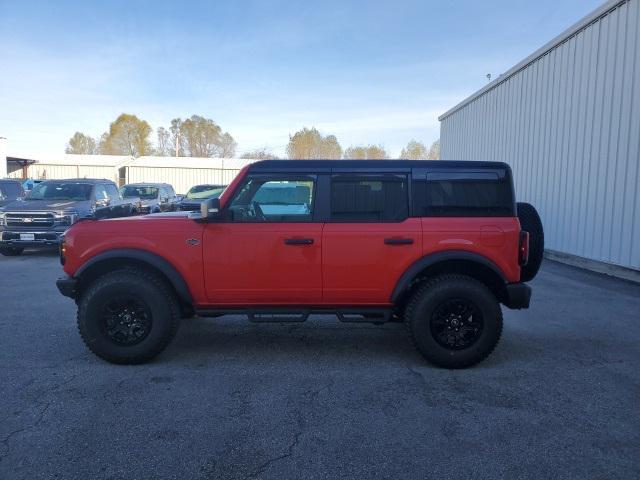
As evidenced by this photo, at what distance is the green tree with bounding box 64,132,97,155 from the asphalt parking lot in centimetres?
8912

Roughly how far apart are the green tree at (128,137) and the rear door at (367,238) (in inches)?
3031

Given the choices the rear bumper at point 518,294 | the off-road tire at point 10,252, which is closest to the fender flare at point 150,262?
the rear bumper at point 518,294

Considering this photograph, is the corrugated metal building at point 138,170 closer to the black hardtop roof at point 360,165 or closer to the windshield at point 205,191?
the windshield at point 205,191

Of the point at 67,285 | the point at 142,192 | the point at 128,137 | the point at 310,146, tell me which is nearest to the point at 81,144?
the point at 128,137

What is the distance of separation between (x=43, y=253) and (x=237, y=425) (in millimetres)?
11363

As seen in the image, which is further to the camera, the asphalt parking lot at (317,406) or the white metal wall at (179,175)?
the white metal wall at (179,175)

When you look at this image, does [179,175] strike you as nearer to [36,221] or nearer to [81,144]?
[36,221]

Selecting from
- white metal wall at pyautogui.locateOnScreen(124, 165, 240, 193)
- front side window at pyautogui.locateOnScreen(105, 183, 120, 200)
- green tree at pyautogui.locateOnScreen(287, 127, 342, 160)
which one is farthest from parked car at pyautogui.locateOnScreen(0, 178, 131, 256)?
green tree at pyautogui.locateOnScreen(287, 127, 342, 160)

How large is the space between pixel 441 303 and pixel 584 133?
25.4ft

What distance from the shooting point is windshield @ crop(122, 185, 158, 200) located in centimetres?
1828

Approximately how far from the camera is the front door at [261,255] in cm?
453

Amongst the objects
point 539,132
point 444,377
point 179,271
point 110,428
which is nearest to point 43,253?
point 179,271

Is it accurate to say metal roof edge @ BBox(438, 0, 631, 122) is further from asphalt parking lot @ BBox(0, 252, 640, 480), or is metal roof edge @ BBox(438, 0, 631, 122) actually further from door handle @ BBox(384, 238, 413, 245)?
door handle @ BBox(384, 238, 413, 245)

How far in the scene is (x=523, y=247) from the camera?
460cm
